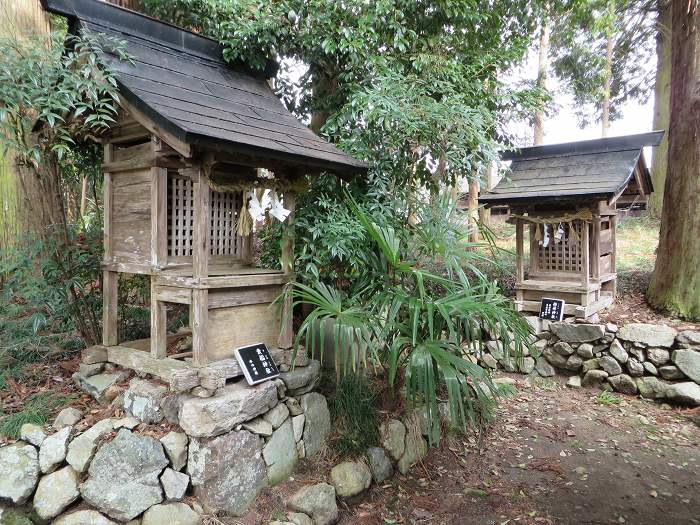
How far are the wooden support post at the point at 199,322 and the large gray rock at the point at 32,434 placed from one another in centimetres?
119

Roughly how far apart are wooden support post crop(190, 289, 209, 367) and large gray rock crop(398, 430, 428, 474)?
213 cm

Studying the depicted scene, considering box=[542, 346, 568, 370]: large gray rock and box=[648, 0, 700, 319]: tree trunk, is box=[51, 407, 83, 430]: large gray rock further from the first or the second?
box=[648, 0, 700, 319]: tree trunk

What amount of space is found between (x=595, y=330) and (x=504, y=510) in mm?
3450

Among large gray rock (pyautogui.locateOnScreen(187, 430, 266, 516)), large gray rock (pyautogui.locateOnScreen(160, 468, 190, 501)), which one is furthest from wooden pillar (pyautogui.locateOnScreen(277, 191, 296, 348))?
large gray rock (pyautogui.locateOnScreen(160, 468, 190, 501))

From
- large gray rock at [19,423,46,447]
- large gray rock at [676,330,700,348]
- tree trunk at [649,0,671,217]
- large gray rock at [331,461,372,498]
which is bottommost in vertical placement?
large gray rock at [331,461,372,498]

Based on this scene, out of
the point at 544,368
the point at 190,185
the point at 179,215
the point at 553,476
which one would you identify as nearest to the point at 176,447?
the point at 179,215

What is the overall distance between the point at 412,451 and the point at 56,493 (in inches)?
115

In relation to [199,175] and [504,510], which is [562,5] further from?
[504,510]

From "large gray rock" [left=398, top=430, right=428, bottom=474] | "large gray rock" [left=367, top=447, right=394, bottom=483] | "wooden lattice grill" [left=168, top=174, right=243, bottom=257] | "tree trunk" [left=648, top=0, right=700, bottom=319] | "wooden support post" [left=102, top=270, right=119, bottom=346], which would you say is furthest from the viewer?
"tree trunk" [left=648, top=0, right=700, bottom=319]

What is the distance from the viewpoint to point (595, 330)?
6.04 meters

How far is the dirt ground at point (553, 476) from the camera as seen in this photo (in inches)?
138

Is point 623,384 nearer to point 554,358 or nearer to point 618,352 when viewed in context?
point 618,352

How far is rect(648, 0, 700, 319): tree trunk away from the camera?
241 inches

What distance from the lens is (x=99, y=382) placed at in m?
3.76
